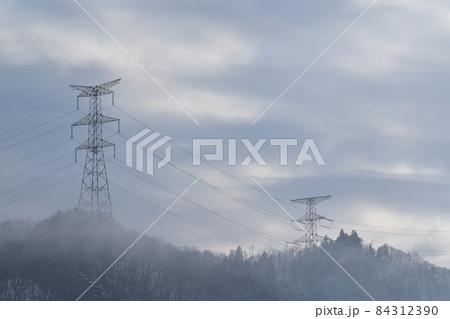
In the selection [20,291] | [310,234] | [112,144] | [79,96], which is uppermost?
[79,96]

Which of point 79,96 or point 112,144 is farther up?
point 79,96

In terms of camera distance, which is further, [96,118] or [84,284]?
[84,284]

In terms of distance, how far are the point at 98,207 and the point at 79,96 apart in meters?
19.3

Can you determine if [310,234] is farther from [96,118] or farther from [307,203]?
[96,118]

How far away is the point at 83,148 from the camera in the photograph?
4852 inches

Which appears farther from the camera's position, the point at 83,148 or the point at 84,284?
the point at 84,284

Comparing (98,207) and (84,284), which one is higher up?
(98,207)

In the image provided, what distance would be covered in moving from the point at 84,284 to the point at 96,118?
8442 cm
